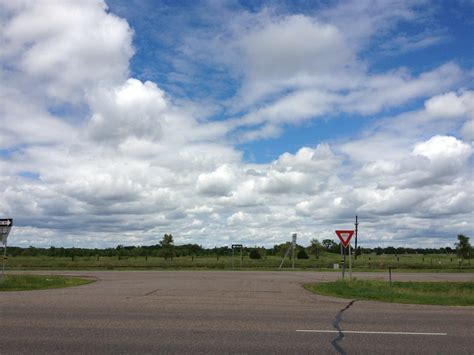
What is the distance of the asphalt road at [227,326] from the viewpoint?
28.8 ft

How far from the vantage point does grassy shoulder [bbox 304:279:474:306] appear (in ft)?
56.5

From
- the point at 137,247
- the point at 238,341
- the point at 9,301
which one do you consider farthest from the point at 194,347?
the point at 137,247

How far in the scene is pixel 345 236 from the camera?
25016mm

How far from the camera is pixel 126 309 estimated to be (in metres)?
14.0

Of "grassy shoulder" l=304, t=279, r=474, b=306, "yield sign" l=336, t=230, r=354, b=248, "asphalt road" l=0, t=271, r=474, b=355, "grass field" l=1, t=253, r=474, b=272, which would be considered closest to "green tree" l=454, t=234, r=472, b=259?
"grass field" l=1, t=253, r=474, b=272

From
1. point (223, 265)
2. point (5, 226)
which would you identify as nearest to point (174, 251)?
point (223, 265)

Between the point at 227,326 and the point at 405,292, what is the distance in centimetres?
1232

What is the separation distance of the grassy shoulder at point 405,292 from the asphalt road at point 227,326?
1.68 m

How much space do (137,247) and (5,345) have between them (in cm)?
11341

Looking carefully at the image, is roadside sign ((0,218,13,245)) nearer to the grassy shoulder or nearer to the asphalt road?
the asphalt road

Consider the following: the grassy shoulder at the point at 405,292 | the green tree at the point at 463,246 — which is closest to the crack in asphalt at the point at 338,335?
the grassy shoulder at the point at 405,292

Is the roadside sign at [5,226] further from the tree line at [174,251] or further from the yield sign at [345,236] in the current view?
the tree line at [174,251]

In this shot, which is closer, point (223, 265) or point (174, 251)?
point (223, 265)

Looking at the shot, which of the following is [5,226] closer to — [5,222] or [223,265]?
[5,222]
